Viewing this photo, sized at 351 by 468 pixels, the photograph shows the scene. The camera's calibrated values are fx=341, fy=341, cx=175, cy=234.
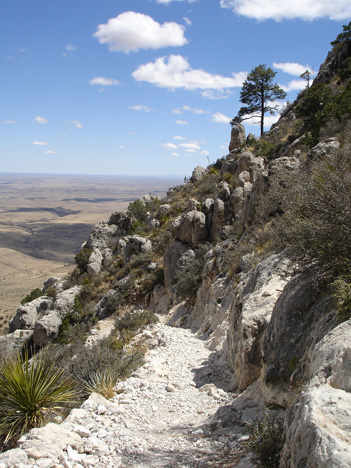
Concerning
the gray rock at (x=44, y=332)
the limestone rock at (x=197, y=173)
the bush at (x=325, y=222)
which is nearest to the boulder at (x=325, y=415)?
the bush at (x=325, y=222)

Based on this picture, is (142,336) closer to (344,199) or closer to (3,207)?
(344,199)

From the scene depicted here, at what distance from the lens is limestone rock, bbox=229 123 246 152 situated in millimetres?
30645

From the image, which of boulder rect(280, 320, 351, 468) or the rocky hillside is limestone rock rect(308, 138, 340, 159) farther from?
boulder rect(280, 320, 351, 468)

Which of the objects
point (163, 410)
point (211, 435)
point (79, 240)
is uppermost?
point (211, 435)

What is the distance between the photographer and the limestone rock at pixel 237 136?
3065 centimetres

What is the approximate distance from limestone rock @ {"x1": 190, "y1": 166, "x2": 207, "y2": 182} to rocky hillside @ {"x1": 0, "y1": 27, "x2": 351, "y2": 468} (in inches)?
6.9

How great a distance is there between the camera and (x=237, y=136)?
30734 mm

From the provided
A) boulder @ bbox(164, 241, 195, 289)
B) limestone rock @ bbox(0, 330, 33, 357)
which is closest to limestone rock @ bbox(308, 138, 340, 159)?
boulder @ bbox(164, 241, 195, 289)

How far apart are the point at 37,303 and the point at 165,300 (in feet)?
27.8

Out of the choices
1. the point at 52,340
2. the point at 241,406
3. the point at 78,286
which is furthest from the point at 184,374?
the point at 78,286

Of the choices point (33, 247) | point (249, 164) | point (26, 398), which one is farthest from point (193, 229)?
point (33, 247)

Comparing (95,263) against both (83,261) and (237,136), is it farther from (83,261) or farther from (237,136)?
(237,136)

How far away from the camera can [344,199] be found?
15.3 ft

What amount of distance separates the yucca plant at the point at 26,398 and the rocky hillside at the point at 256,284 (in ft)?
4.77
